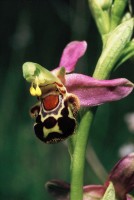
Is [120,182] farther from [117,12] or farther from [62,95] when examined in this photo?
[117,12]

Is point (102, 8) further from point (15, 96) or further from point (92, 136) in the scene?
point (15, 96)

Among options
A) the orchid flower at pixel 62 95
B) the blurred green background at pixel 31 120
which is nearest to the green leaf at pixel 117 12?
the orchid flower at pixel 62 95

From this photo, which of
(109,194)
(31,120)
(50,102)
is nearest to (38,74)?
(50,102)

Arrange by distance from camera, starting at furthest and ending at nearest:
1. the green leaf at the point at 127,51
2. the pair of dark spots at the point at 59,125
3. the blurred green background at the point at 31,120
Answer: the blurred green background at the point at 31,120, the green leaf at the point at 127,51, the pair of dark spots at the point at 59,125

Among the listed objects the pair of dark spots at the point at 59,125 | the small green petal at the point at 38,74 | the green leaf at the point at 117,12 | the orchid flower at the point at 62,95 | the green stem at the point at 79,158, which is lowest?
the green stem at the point at 79,158

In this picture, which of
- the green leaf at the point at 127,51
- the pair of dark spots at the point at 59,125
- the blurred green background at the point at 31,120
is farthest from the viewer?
the blurred green background at the point at 31,120

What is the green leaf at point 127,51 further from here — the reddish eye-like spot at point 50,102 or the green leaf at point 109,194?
the green leaf at point 109,194
